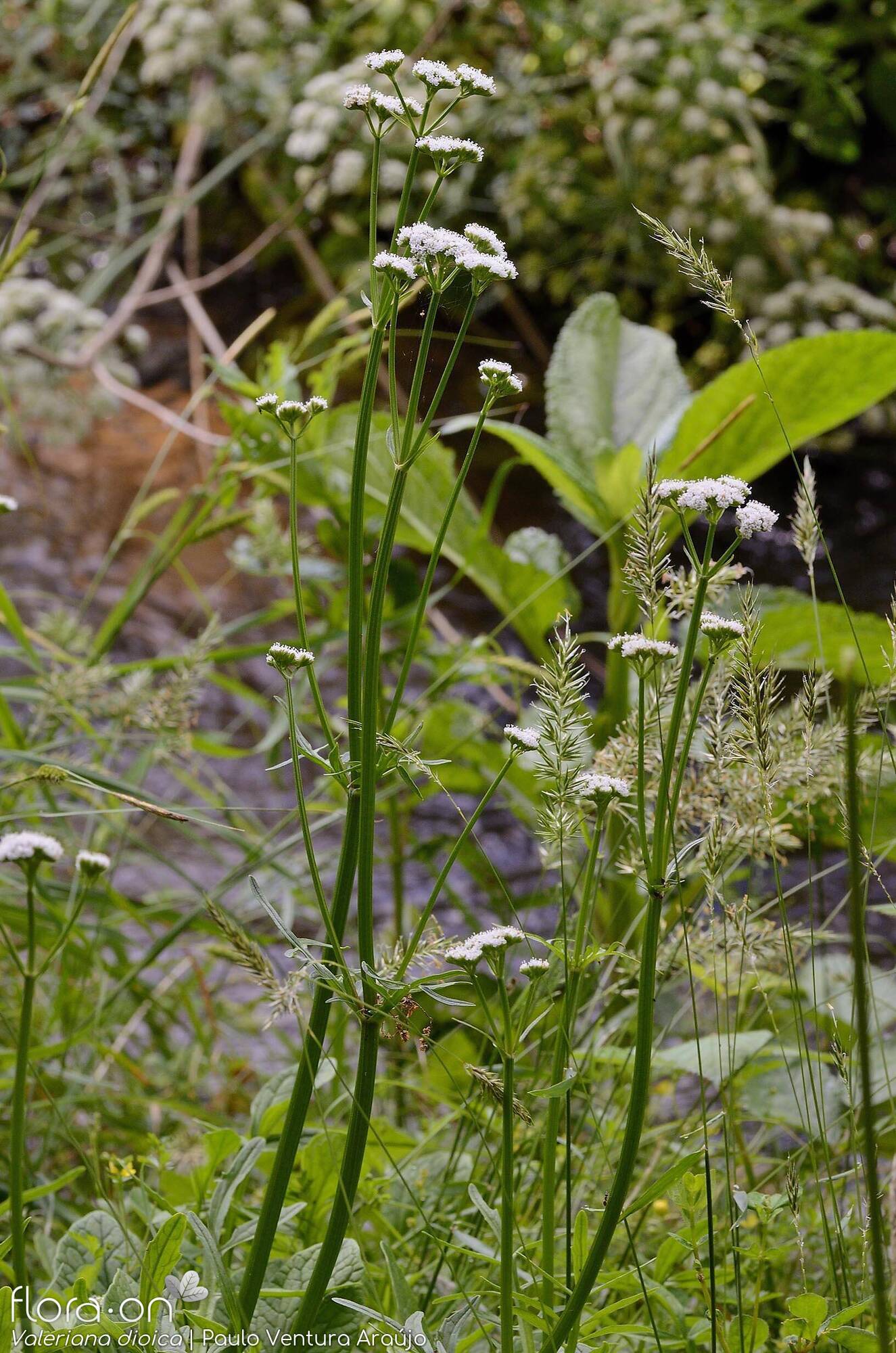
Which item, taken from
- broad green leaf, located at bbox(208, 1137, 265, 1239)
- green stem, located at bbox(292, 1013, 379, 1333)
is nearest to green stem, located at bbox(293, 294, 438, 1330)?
green stem, located at bbox(292, 1013, 379, 1333)

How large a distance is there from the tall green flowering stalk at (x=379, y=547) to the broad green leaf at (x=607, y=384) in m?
0.72

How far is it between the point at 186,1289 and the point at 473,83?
0.47 metres

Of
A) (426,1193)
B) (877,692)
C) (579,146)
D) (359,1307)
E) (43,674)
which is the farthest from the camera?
→ (579,146)

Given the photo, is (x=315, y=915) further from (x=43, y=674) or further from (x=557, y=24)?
(x=557, y=24)

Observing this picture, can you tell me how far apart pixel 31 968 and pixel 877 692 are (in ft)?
1.32

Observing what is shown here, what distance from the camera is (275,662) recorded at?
43 cm

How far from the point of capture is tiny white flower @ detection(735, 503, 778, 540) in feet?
1.32

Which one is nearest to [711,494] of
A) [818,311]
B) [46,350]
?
[46,350]

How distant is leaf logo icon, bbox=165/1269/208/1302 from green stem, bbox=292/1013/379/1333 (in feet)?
0.15

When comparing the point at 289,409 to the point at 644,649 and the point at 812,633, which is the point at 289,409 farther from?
the point at 812,633

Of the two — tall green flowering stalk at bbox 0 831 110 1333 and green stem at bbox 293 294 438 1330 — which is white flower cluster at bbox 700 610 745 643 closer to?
green stem at bbox 293 294 438 1330

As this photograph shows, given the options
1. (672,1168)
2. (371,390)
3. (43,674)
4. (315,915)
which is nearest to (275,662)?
(371,390)

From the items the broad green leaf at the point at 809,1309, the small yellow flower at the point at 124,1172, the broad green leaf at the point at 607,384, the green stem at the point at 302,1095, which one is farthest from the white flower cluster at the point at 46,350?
the broad green leaf at the point at 809,1309

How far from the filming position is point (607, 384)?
119 centimetres
